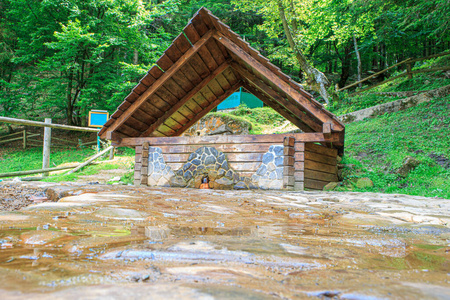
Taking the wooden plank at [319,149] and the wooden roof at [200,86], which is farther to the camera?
the wooden plank at [319,149]

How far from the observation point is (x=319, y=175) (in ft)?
24.6

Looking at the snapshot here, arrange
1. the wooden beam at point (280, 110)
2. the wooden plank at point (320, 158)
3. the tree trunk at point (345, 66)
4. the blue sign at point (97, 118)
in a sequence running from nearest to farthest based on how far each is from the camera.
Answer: the wooden plank at point (320, 158)
the wooden beam at point (280, 110)
the blue sign at point (97, 118)
the tree trunk at point (345, 66)

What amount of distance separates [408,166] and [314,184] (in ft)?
8.94

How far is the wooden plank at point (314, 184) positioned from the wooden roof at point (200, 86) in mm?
1367

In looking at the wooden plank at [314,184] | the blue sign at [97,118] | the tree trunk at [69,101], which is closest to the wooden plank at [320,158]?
the wooden plank at [314,184]

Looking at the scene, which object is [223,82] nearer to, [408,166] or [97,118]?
[408,166]

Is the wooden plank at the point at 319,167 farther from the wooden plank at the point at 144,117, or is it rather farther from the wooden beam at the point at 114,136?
the wooden beam at the point at 114,136

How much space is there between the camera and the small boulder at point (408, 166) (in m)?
7.60

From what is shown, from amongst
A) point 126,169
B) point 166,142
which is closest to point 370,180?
point 166,142

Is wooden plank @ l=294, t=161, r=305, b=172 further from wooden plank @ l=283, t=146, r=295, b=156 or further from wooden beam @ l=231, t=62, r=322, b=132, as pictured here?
wooden beam @ l=231, t=62, r=322, b=132

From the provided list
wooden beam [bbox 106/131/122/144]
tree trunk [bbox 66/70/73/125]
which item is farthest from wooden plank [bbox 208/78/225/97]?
tree trunk [bbox 66/70/73/125]

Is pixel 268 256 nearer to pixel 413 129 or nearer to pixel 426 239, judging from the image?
pixel 426 239

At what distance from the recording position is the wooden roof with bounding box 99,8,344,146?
684 cm

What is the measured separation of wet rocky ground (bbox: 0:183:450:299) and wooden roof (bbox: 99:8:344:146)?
505 centimetres
